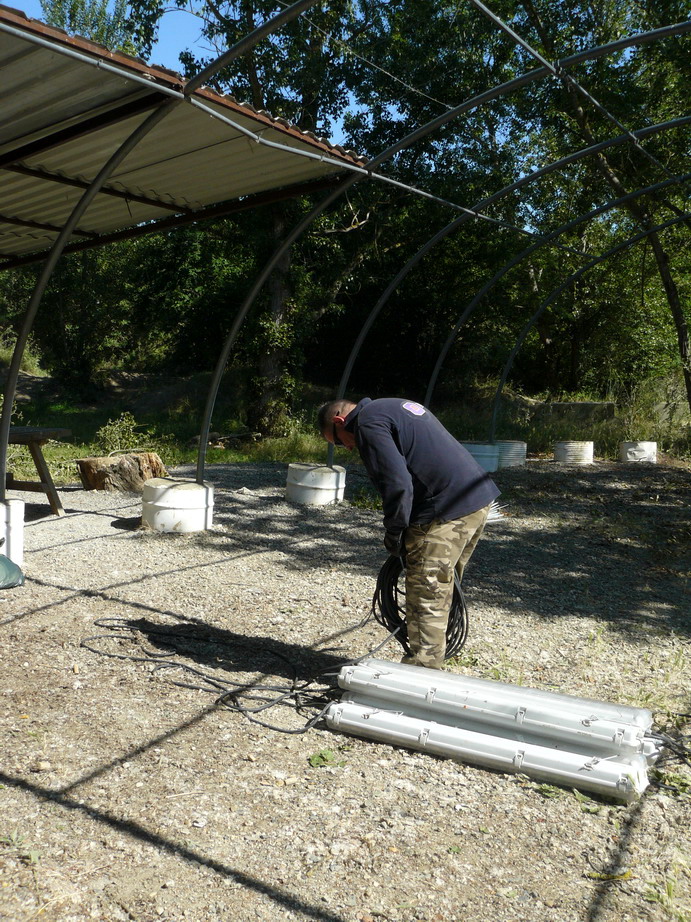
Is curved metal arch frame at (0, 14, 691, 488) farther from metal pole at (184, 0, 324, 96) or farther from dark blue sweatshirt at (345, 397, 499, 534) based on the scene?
dark blue sweatshirt at (345, 397, 499, 534)

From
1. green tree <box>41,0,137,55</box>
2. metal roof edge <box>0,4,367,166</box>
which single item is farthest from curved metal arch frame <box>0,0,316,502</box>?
green tree <box>41,0,137,55</box>

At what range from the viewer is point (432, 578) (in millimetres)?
4145

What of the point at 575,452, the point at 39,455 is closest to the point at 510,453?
the point at 575,452

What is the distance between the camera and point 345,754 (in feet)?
Answer: 12.0

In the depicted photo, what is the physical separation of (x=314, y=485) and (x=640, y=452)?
7.21 meters

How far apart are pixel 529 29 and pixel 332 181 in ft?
35.2

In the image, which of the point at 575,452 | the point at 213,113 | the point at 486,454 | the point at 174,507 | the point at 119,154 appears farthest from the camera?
the point at 575,452

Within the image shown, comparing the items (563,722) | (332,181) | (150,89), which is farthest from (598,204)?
(563,722)

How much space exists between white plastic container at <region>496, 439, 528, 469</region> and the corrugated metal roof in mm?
6720

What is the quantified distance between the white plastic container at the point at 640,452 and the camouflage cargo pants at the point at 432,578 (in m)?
10.7

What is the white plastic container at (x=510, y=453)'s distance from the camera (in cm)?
1275

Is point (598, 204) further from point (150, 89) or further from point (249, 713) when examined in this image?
point (249, 713)

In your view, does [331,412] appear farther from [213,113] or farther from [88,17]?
[88,17]

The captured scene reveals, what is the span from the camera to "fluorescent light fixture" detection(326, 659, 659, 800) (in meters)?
3.32
